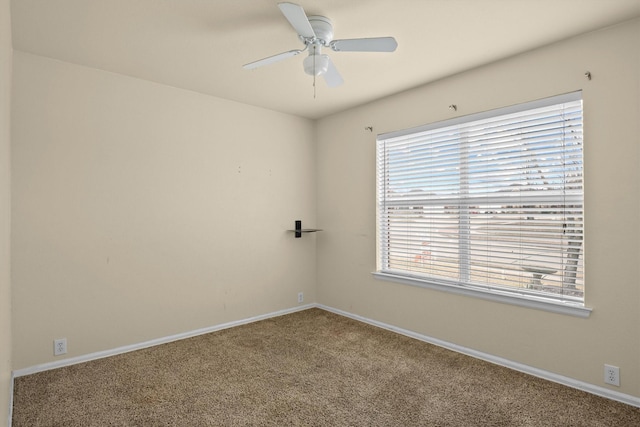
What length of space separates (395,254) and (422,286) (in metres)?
0.49

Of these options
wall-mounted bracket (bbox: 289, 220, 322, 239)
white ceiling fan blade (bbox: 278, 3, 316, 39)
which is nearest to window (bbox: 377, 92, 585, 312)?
wall-mounted bracket (bbox: 289, 220, 322, 239)

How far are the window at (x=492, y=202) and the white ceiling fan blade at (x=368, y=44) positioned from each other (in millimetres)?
1333

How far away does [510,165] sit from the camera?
289cm

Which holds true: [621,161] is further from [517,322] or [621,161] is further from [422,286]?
[422,286]

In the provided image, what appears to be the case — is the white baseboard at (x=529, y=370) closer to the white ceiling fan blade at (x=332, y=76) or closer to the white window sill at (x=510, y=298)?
the white window sill at (x=510, y=298)

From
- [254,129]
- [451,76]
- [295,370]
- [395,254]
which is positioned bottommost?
[295,370]

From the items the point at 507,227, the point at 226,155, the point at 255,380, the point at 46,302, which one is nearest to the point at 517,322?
the point at 507,227

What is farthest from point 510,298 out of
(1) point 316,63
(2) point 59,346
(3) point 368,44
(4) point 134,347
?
(2) point 59,346

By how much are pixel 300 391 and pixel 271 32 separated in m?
2.52

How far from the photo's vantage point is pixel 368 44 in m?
2.15

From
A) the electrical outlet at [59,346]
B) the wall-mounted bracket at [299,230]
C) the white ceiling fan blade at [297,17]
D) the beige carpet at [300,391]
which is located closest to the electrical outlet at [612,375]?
the beige carpet at [300,391]

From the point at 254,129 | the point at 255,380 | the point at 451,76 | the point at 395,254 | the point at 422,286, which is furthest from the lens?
the point at 254,129

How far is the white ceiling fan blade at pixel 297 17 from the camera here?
182 cm

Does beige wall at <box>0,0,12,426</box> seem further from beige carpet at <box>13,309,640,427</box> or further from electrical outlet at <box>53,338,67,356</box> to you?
Result: electrical outlet at <box>53,338,67,356</box>
